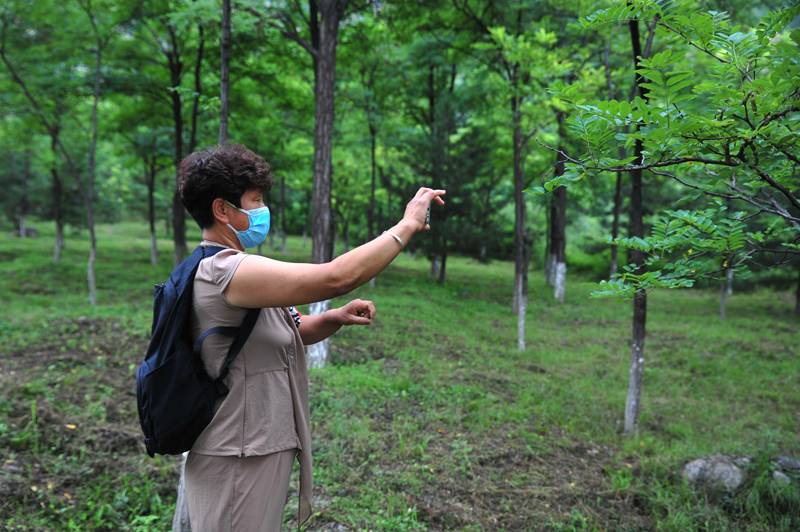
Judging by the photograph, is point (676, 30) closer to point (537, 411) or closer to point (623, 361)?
point (537, 411)

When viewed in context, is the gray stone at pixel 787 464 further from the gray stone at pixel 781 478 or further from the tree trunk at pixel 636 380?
the tree trunk at pixel 636 380

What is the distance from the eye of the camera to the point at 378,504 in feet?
12.5

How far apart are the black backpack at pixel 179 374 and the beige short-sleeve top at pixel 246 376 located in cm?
2

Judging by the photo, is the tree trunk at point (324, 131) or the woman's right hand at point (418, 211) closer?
the woman's right hand at point (418, 211)

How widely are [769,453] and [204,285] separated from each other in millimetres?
5124

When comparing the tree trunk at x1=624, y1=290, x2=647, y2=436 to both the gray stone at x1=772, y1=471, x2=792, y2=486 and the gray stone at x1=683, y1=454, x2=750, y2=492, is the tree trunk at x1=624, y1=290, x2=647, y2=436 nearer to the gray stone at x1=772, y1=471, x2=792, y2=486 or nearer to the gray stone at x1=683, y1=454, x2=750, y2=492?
the gray stone at x1=683, y1=454, x2=750, y2=492

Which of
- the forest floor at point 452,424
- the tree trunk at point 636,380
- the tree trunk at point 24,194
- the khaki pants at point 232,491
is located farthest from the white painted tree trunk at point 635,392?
the tree trunk at point 24,194

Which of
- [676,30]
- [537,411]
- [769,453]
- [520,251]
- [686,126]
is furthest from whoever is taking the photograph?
[520,251]

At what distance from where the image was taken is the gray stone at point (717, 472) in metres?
4.26

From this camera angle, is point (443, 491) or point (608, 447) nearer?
point (443, 491)

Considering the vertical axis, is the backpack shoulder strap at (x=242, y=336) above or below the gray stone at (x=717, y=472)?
above

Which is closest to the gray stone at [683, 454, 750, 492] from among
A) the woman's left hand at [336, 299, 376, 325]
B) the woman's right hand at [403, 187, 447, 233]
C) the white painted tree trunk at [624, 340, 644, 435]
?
the white painted tree trunk at [624, 340, 644, 435]

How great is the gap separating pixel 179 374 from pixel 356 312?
70 centimetres

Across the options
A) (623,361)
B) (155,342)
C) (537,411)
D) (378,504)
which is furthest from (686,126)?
(623,361)
